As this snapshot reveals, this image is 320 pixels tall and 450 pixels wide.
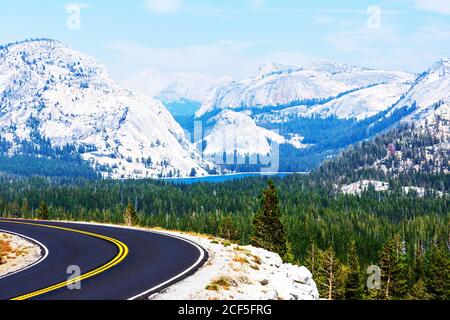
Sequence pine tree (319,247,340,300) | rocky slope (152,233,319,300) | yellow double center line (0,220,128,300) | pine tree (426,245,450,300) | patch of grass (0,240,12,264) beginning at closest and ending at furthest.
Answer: rocky slope (152,233,319,300) < yellow double center line (0,220,128,300) < patch of grass (0,240,12,264) < pine tree (319,247,340,300) < pine tree (426,245,450,300)

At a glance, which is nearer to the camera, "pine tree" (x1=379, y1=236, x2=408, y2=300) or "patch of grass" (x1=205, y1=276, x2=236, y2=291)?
"patch of grass" (x1=205, y1=276, x2=236, y2=291)

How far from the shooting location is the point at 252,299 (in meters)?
25.4

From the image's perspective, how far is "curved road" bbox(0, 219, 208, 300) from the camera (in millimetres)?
26859

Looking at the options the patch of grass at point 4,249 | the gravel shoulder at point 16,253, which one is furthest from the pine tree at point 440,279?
the patch of grass at point 4,249

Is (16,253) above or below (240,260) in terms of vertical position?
below

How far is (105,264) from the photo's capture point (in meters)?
34.9

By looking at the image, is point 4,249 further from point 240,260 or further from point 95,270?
point 240,260

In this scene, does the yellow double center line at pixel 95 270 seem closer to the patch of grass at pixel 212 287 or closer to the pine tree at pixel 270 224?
the patch of grass at pixel 212 287

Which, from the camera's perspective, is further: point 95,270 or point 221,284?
point 95,270

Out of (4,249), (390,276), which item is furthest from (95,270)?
(390,276)

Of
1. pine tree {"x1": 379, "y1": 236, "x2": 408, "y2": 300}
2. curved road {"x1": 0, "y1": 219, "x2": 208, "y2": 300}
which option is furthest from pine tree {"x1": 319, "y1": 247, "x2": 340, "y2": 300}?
curved road {"x1": 0, "y1": 219, "x2": 208, "y2": 300}

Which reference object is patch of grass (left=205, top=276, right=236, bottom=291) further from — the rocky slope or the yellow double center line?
the yellow double center line
